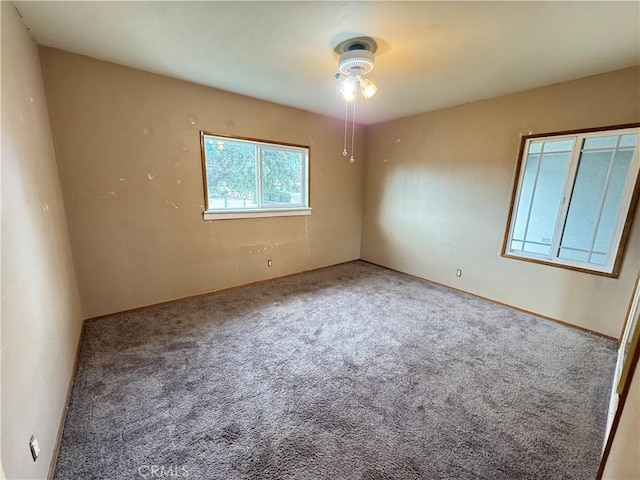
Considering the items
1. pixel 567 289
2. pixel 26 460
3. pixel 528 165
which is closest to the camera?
pixel 26 460

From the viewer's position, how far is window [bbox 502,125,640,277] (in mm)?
2340

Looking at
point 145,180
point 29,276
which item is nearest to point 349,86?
point 145,180

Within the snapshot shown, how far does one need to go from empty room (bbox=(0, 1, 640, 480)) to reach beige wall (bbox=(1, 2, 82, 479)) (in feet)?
0.07

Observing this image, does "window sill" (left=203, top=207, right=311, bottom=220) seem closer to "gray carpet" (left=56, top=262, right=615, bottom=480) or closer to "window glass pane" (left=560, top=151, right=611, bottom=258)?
"gray carpet" (left=56, top=262, right=615, bottom=480)

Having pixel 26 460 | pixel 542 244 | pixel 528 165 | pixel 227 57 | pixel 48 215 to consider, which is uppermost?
pixel 227 57

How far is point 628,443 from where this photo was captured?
2.78ft

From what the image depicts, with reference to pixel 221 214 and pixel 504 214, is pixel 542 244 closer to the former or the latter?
pixel 504 214

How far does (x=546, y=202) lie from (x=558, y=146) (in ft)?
1.89

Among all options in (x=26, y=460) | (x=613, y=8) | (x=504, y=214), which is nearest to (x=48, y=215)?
(x=26, y=460)

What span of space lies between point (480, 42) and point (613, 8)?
0.66 m

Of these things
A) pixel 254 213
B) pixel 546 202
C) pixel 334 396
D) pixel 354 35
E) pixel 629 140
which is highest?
pixel 354 35

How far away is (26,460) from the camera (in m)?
1.01

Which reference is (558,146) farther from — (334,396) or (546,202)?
(334,396)

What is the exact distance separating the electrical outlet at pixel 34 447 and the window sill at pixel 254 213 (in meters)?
2.28
